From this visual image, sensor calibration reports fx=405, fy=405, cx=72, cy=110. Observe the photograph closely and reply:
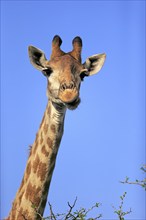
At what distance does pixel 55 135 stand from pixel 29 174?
0.72m

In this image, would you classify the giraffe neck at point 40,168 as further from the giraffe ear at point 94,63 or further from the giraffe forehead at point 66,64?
the giraffe ear at point 94,63

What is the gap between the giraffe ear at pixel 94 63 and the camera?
297 inches

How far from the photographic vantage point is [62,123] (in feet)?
20.9

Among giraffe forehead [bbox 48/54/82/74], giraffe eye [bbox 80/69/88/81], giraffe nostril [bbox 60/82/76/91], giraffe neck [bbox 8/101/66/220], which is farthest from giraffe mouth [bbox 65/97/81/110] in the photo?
giraffe eye [bbox 80/69/88/81]

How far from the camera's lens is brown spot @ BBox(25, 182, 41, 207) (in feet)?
19.5

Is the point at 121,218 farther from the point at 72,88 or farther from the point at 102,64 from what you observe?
the point at 102,64

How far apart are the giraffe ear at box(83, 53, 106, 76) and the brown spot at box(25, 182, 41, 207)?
8.14 ft

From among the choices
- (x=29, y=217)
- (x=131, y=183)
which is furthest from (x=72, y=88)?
(x=29, y=217)

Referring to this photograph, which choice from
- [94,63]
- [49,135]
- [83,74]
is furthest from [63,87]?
[94,63]

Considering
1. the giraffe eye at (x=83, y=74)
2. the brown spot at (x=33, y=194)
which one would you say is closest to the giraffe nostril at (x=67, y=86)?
the giraffe eye at (x=83, y=74)

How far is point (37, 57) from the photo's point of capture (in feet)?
23.7

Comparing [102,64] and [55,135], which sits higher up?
[102,64]

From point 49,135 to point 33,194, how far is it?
3.02ft

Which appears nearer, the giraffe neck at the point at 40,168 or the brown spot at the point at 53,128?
the giraffe neck at the point at 40,168
